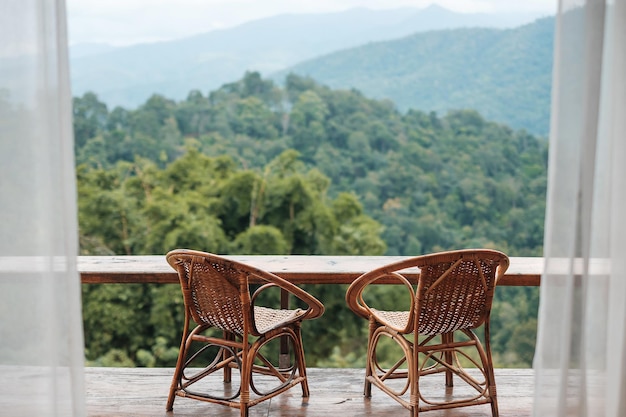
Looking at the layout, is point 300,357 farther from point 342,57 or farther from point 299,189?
point 342,57

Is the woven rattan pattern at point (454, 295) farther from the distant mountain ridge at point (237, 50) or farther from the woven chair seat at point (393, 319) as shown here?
the distant mountain ridge at point (237, 50)

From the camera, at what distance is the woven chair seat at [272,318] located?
3064mm

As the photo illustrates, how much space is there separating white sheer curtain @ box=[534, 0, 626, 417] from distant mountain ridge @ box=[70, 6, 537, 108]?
10062mm

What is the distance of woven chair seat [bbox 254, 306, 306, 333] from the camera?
3.06m

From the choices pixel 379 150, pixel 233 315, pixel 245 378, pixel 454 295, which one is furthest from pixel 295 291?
pixel 379 150

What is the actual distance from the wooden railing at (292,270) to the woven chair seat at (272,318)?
16 cm

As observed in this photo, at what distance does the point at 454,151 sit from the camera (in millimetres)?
11312

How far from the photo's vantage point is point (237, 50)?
12594 mm

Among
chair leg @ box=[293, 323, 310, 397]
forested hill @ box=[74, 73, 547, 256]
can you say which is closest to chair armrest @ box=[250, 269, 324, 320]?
chair leg @ box=[293, 323, 310, 397]

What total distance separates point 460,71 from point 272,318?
990 centimetres

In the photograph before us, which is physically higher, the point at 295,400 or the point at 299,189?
the point at 299,189

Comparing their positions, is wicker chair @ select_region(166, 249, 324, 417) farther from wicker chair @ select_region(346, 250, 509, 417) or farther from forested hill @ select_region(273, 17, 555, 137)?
forested hill @ select_region(273, 17, 555, 137)

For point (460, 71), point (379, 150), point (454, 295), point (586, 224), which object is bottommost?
point (454, 295)

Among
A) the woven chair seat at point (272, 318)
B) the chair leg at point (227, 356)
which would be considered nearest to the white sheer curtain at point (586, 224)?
the woven chair seat at point (272, 318)
